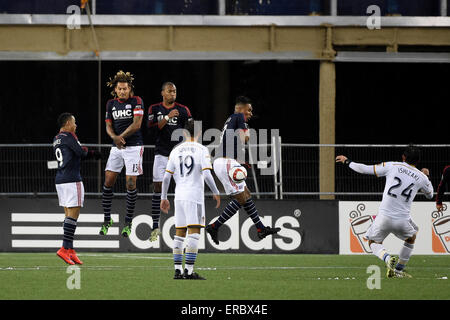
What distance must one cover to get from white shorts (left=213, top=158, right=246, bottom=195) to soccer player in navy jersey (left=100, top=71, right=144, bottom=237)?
69.7 inches

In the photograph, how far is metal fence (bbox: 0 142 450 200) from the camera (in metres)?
20.8

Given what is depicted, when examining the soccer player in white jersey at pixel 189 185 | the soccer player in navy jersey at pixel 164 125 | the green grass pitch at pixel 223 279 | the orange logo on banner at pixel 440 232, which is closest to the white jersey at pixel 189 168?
the soccer player in white jersey at pixel 189 185

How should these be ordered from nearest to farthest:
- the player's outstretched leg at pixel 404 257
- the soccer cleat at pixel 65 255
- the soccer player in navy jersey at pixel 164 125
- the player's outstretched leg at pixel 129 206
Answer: the player's outstretched leg at pixel 404 257, the soccer cleat at pixel 65 255, the soccer player in navy jersey at pixel 164 125, the player's outstretched leg at pixel 129 206

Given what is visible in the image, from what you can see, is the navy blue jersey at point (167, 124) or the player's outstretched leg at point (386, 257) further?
the navy blue jersey at point (167, 124)

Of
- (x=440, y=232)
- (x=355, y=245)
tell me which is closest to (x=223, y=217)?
(x=355, y=245)

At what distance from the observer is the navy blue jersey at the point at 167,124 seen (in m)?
17.4

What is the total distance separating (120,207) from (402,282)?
8.76m

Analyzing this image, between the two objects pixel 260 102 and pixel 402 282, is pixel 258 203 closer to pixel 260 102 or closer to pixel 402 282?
pixel 402 282

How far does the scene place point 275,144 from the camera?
2064cm

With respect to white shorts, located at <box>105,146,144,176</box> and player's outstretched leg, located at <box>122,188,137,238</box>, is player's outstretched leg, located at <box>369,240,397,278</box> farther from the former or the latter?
player's outstretched leg, located at <box>122,188,137,238</box>

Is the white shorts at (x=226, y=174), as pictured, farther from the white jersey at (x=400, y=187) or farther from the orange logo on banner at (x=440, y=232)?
the orange logo on banner at (x=440, y=232)

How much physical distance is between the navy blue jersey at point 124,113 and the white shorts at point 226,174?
1838mm

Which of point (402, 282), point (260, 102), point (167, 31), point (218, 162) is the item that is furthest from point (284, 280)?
point (260, 102)

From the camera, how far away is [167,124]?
1739cm
